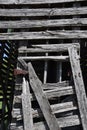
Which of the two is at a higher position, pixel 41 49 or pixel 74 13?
pixel 74 13

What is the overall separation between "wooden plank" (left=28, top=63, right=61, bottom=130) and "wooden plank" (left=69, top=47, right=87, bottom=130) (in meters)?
0.57

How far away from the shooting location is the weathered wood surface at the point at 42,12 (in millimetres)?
6078

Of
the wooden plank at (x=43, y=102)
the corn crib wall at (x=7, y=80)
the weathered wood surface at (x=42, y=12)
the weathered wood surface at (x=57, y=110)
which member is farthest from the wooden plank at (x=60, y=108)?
the corn crib wall at (x=7, y=80)

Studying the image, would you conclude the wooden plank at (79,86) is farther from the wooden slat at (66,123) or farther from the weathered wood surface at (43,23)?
the weathered wood surface at (43,23)

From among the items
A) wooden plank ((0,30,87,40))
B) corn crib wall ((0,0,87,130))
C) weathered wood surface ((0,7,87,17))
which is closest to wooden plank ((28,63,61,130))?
corn crib wall ((0,0,87,130))

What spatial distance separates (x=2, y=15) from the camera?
6320 millimetres

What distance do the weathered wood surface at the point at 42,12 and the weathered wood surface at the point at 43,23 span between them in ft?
0.54

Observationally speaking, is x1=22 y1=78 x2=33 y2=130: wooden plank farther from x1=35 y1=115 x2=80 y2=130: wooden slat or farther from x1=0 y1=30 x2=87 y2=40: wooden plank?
x1=0 y1=30 x2=87 y2=40: wooden plank

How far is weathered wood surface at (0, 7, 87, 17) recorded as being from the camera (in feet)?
19.9

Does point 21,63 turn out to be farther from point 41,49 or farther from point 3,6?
point 3,6

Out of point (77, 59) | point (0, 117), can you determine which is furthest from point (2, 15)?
point (0, 117)

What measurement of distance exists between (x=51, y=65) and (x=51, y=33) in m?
1.09

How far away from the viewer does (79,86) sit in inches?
218

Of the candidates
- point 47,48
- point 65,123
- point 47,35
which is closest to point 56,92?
point 65,123
